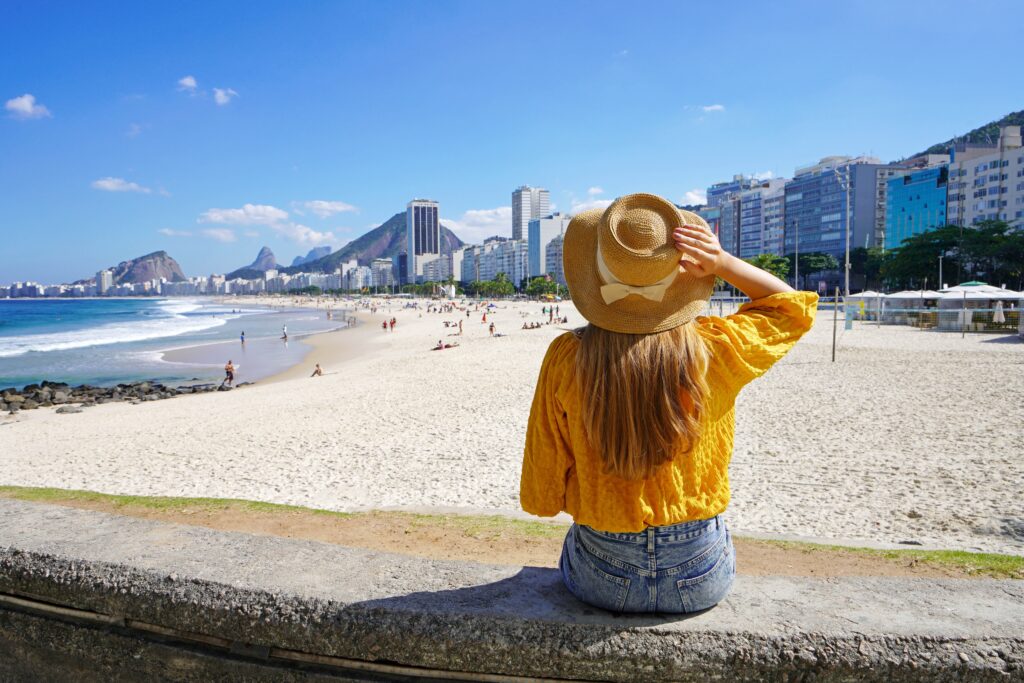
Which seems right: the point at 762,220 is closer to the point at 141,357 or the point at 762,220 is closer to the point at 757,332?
the point at 141,357

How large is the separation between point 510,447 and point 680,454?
29.8ft

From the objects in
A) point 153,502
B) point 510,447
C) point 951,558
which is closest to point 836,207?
point 510,447

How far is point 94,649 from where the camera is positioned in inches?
70.9

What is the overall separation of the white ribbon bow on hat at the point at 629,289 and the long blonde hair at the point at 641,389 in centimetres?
9

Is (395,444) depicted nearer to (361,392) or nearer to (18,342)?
(361,392)

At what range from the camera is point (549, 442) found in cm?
175

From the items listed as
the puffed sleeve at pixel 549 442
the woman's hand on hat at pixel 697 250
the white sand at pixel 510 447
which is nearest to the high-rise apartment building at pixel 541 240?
the white sand at pixel 510 447

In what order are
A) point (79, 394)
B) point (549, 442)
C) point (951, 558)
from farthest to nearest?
1. point (79, 394)
2. point (951, 558)
3. point (549, 442)

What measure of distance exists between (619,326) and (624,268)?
14cm

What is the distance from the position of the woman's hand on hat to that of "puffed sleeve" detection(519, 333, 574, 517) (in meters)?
0.34

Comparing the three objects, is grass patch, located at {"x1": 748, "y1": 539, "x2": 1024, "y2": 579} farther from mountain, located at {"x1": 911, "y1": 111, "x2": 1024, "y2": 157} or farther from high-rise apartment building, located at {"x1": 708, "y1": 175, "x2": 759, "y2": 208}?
high-rise apartment building, located at {"x1": 708, "y1": 175, "x2": 759, "y2": 208}

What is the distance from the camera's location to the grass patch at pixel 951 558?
408cm

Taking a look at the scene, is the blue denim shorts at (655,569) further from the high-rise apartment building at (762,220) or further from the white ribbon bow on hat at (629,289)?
the high-rise apartment building at (762,220)

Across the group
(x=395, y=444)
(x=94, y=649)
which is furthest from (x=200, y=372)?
(x=94, y=649)
